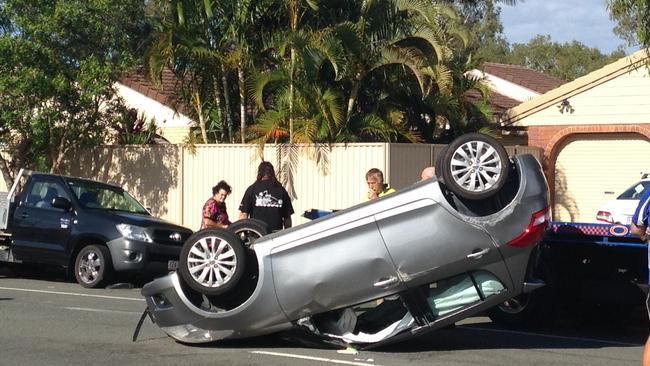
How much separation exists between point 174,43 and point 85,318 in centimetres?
912

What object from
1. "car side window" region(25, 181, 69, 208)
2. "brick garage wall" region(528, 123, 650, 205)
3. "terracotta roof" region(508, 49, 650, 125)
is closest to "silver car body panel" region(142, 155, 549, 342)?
"car side window" region(25, 181, 69, 208)

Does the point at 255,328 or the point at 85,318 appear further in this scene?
the point at 85,318

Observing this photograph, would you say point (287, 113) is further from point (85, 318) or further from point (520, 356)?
point (520, 356)

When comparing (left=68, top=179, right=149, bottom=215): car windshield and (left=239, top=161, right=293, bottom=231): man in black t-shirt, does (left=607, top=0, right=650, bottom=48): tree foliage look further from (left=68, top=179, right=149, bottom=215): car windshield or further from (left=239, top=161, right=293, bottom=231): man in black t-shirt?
(left=68, top=179, right=149, bottom=215): car windshield

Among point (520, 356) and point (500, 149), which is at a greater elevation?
point (500, 149)

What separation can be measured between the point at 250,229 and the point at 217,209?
4139 mm

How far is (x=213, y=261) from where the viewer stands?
9016 mm

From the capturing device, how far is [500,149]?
344 inches

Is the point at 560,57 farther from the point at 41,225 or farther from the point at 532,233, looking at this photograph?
the point at 532,233

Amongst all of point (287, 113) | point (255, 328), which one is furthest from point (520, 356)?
point (287, 113)

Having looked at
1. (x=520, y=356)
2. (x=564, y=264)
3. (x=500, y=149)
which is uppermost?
(x=500, y=149)

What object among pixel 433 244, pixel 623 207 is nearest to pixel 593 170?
pixel 623 207

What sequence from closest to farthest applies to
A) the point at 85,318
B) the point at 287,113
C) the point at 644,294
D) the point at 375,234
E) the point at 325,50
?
the point at 375,234 → the point at 644,294 → the point at 85,318 → the point at 325,50 → the point at 287,113

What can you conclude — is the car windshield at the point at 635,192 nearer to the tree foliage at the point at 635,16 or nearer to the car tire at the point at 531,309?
the tree foliage at the point at 635,16
